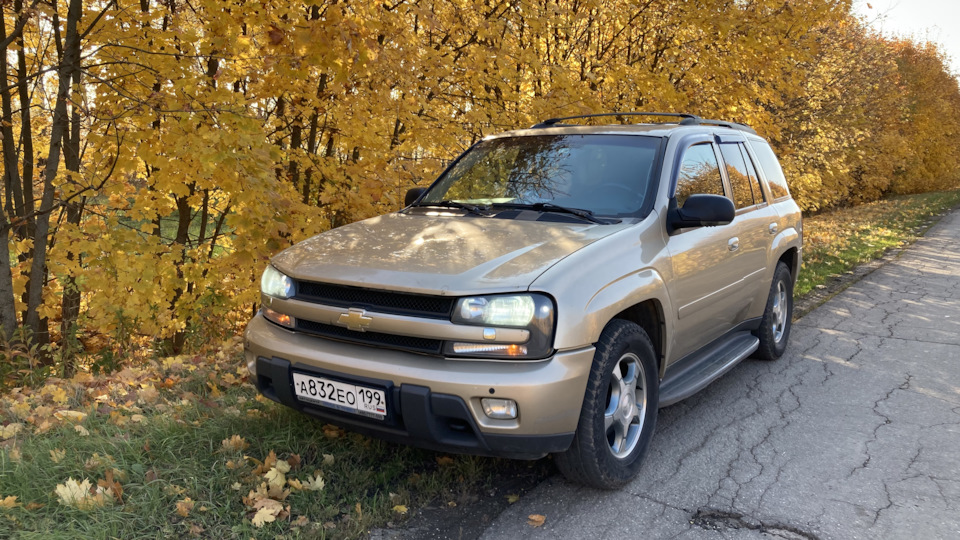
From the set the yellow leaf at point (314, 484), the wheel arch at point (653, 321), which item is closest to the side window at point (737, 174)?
the wheel arch at point (653, 321)

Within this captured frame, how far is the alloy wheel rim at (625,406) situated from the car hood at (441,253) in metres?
0.64

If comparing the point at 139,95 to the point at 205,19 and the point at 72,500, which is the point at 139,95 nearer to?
the point at 205,19

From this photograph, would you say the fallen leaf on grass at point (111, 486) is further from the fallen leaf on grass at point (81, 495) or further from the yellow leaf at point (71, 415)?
the yellow leaf at point (71, 415)

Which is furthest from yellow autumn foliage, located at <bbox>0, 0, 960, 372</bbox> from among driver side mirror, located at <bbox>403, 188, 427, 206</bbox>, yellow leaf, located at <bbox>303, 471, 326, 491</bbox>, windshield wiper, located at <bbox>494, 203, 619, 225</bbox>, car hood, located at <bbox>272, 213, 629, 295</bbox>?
windshield wiper, located at <bbox>494, 203, 619, 225</bbox>

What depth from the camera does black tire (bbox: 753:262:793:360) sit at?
5.18 m

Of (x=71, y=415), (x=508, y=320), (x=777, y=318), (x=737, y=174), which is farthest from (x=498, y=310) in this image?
(x=777, y=318)

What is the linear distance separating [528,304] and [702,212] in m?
1.31

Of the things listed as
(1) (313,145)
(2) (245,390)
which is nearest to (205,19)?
(1) (313,145)

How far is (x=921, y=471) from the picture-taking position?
3.45m

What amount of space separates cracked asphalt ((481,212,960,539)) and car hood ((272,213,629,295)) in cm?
108

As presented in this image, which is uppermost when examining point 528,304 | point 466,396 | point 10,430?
point 528,304

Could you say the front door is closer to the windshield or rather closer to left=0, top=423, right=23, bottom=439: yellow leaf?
the windshield

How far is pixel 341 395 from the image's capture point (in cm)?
287

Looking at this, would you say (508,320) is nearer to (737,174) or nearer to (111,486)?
(111,486)
